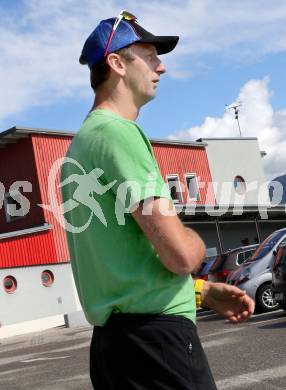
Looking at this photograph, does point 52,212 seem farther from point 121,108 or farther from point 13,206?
point 121,108

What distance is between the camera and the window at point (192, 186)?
142 ft

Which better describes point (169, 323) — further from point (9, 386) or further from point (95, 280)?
point (9, 386)

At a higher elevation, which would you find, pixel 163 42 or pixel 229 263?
pixel 163 42

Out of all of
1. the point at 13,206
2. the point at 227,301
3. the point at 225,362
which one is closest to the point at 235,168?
the point at 13,206

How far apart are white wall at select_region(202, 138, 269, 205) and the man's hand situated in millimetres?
42300

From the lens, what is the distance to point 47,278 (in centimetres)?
3053

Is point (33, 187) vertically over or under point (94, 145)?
over

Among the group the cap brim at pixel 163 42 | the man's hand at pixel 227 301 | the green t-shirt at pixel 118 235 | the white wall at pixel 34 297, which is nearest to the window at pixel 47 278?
the white wall at pixel 34 297

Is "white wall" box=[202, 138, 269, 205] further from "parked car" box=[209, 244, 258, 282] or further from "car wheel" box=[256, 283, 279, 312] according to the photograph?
"car wheel" box=[256, 283, 279, 312]

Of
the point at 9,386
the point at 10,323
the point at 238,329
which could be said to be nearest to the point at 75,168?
the point at 9,386

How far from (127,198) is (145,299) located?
0.33 metres

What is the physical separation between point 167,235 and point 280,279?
1278 cm

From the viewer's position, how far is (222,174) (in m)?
46.4

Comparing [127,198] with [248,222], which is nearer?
[127,198]
